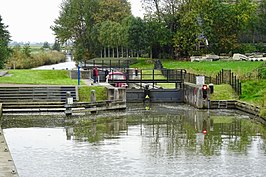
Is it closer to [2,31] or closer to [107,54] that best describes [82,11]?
[107,54]

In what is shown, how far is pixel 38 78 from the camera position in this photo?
49.0 m

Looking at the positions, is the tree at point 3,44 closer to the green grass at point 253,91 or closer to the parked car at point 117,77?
the parked car at point 117,77

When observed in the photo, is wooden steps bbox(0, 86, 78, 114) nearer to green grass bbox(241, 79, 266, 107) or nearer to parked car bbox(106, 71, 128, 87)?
parked car bbox(106, 71, 128, 87)

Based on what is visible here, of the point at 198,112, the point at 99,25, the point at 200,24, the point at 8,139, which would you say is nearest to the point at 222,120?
the point at 198,112

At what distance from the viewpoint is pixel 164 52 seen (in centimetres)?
8075

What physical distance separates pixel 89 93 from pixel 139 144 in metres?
15.2

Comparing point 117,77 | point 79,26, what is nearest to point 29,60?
point 79,26

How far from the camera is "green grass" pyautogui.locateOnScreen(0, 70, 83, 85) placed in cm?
4412

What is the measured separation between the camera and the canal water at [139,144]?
768 inches

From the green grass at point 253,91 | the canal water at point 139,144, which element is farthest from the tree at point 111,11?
the canal water at point 139,144

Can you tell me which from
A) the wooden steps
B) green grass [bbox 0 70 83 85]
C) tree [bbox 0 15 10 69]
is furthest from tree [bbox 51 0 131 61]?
the wooden steps

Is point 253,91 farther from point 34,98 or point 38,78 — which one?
point 38,78

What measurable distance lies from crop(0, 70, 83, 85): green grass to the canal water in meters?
9.40

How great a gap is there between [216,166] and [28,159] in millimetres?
6408
